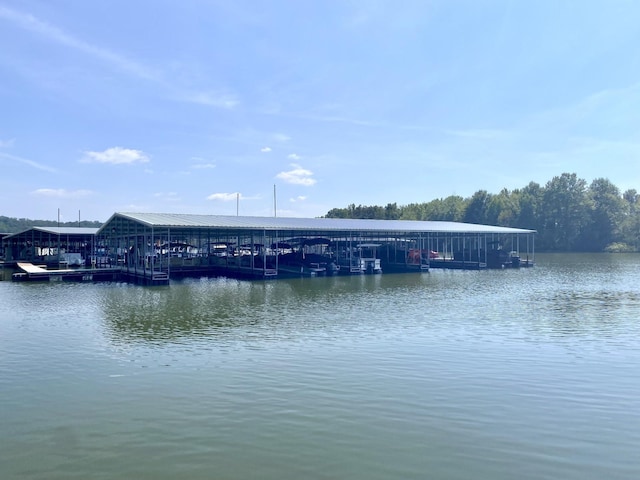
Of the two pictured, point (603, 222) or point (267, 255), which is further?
point (603, 222)

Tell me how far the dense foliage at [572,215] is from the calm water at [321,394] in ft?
214

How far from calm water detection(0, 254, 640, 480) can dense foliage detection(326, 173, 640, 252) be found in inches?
2572

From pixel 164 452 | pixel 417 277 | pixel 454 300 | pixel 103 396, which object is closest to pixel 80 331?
pixel 103 396

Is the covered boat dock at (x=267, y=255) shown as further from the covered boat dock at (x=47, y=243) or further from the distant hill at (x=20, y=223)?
the distant hill at (x=20, y=223)

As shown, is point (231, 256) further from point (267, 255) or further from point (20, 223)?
point (20, 223)

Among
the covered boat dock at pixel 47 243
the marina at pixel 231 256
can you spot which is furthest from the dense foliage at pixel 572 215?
the covered boat dock at pixel 47 243

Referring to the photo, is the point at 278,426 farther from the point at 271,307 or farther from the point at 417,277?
the point at 417,277

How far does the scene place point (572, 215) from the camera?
7938cm

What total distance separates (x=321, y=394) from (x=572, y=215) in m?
80.0

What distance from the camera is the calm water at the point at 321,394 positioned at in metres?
6.98

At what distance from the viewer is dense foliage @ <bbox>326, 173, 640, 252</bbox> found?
78750 millimetres

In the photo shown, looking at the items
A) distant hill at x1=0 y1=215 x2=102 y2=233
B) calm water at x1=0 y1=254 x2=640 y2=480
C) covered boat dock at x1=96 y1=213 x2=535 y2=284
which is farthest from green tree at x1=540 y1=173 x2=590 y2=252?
distant hill at x1=0 y1=215 x2=102 y2=233

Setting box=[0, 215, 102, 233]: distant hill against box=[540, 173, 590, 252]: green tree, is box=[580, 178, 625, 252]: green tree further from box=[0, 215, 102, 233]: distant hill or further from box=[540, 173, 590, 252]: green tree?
box=[0, 215, 102, 233]: distant hill

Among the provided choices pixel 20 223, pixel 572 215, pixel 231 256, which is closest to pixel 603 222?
pixel 572 215
